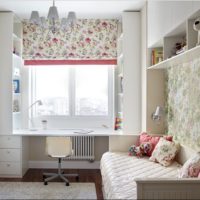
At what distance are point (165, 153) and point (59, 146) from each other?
149 centimetres

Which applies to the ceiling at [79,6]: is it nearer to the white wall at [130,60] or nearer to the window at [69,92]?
the white wall at [130,60]

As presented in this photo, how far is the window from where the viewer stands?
542 cm

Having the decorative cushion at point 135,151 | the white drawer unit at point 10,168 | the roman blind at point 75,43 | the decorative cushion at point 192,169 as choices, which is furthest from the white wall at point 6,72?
the decorative cushion at point 192,169

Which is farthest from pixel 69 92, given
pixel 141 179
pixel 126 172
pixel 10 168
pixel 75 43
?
pixel 141 179

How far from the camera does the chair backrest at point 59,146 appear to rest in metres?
4.22

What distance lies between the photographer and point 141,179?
224 cm

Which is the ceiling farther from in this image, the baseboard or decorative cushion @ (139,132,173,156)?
the baseboard

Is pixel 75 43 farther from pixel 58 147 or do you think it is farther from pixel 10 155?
pixel 10 155

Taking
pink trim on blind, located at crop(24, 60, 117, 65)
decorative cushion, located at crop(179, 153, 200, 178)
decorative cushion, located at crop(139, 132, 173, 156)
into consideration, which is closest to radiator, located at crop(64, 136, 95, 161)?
decorative cushion, located at crop(139, 132, 173, 156)

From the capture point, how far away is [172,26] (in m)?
3.12

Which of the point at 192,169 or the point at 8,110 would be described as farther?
the point at 8,110

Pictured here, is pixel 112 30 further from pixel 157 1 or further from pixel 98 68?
pixel 157 1

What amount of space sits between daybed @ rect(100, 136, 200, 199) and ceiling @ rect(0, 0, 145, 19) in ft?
6.49

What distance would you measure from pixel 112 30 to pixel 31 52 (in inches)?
57.4
